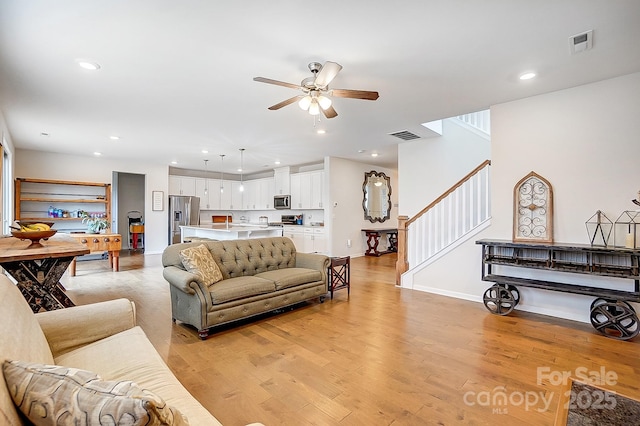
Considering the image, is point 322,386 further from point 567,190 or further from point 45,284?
point 567,190

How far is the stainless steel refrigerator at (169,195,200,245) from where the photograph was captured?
875 centimetres

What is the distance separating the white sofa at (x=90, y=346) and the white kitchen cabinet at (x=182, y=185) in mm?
7937

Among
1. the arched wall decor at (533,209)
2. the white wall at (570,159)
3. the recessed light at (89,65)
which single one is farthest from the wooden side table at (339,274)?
the recessed light at (89,65)

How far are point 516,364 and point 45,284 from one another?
12.9ft

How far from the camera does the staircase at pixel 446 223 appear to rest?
439 cm

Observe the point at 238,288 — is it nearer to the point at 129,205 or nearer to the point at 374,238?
the point at 374,238

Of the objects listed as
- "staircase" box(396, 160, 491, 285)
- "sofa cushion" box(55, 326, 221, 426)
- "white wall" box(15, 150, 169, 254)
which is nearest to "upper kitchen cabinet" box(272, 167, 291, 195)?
"white wall" box(15, 150, 169, 254)

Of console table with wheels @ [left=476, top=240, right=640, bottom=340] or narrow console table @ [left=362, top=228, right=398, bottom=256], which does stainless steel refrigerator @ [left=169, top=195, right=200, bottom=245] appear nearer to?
narrow console table @ [left=362, top=228, right=398, bottom=256]

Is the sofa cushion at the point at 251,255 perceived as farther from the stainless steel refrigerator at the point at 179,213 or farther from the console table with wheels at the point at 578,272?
the stainless steel refrigerator at the point at 179,213

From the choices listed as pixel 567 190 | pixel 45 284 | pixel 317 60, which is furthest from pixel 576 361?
pixel 45 284

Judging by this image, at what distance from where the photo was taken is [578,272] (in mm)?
3186

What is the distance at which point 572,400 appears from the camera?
1.28m

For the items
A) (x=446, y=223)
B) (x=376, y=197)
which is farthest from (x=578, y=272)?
(x=376, y=197)

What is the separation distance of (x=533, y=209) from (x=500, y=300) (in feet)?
3.92
